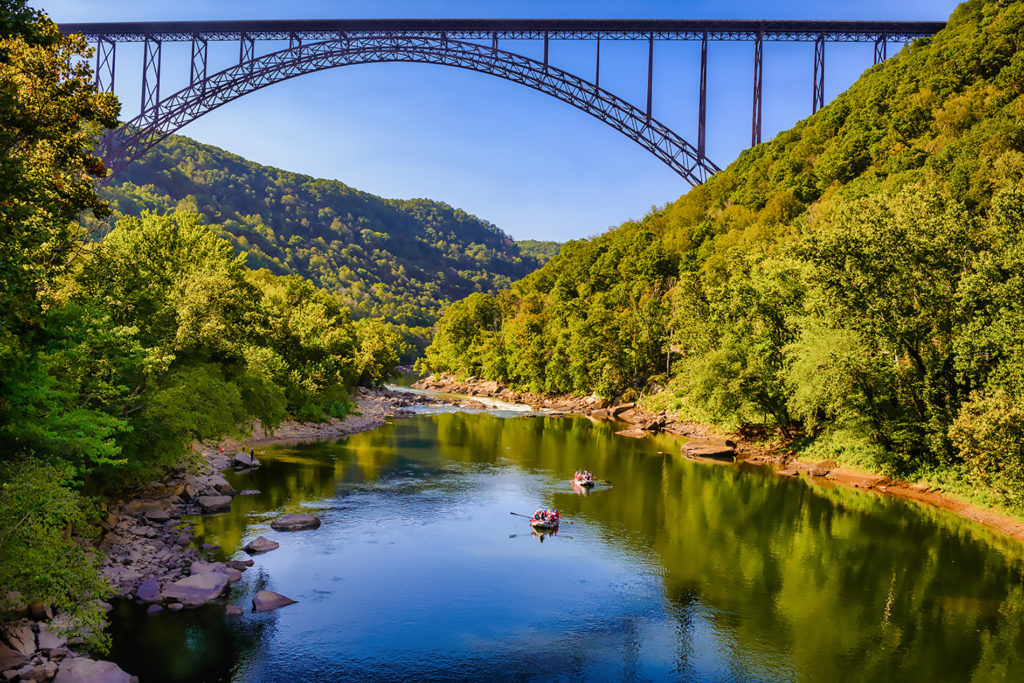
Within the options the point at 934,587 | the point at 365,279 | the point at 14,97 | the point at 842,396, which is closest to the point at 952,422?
the point at 842,396

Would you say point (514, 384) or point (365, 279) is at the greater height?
point (365, 279)

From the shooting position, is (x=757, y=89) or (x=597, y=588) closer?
(x=597, y=588)

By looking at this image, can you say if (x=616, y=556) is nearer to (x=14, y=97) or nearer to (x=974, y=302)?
(x=974, y=302)

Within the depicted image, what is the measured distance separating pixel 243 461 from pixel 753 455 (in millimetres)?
32571

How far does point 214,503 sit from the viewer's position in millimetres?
28734

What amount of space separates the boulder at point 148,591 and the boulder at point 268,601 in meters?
2.68

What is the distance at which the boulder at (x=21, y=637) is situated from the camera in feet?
48.1

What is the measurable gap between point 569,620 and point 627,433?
3954cm

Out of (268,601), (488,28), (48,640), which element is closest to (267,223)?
(488,28)

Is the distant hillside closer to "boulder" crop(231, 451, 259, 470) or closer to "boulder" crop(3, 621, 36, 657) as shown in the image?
"boulder" crop(231, 451, 259, 470)

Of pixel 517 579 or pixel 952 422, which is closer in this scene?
pixel 517 579

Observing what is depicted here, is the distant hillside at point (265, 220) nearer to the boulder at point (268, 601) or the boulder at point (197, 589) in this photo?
the boulder at point (197, 589)

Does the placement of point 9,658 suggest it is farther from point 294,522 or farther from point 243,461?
point 243,461

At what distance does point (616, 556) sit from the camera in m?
25.4
